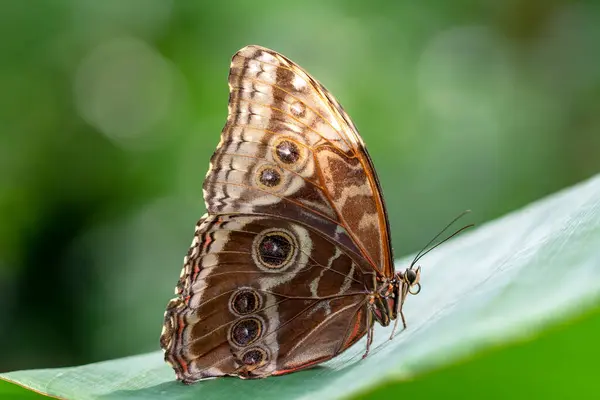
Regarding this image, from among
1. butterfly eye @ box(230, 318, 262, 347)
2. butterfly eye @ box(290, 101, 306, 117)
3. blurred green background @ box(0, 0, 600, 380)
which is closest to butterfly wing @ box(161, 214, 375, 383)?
A: butterfly eye @ box(230, 318, 262, 347)

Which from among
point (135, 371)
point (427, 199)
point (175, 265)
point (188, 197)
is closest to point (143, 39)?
point (188, 197)

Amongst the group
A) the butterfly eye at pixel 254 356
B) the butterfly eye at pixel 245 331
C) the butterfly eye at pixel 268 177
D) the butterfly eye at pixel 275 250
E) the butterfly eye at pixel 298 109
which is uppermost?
the butterfly eye at pixel 298 109

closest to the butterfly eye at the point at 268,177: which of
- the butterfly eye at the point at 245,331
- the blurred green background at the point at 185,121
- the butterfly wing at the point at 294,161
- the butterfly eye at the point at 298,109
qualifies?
the butterfly wing at the point at 294,161

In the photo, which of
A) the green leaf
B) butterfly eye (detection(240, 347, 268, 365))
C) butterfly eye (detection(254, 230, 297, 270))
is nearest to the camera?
the green leaf

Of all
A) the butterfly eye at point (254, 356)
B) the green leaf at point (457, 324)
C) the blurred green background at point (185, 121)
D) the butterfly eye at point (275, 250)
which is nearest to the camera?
the green leaf at point (457, 324)

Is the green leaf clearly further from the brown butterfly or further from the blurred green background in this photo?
the blurred green background

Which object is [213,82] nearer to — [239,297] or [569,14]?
[569,14]

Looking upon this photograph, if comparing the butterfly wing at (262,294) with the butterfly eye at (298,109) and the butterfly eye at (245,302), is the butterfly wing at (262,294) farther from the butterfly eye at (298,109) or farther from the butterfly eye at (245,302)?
the butterfly eye at (298,109)

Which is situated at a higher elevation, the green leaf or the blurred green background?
the blurred green background

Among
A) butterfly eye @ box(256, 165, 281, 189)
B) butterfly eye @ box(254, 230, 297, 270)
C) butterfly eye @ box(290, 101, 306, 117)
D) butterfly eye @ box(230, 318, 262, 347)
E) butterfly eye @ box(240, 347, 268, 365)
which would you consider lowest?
butterfly eye @ box(240, 347, 268, 365)
